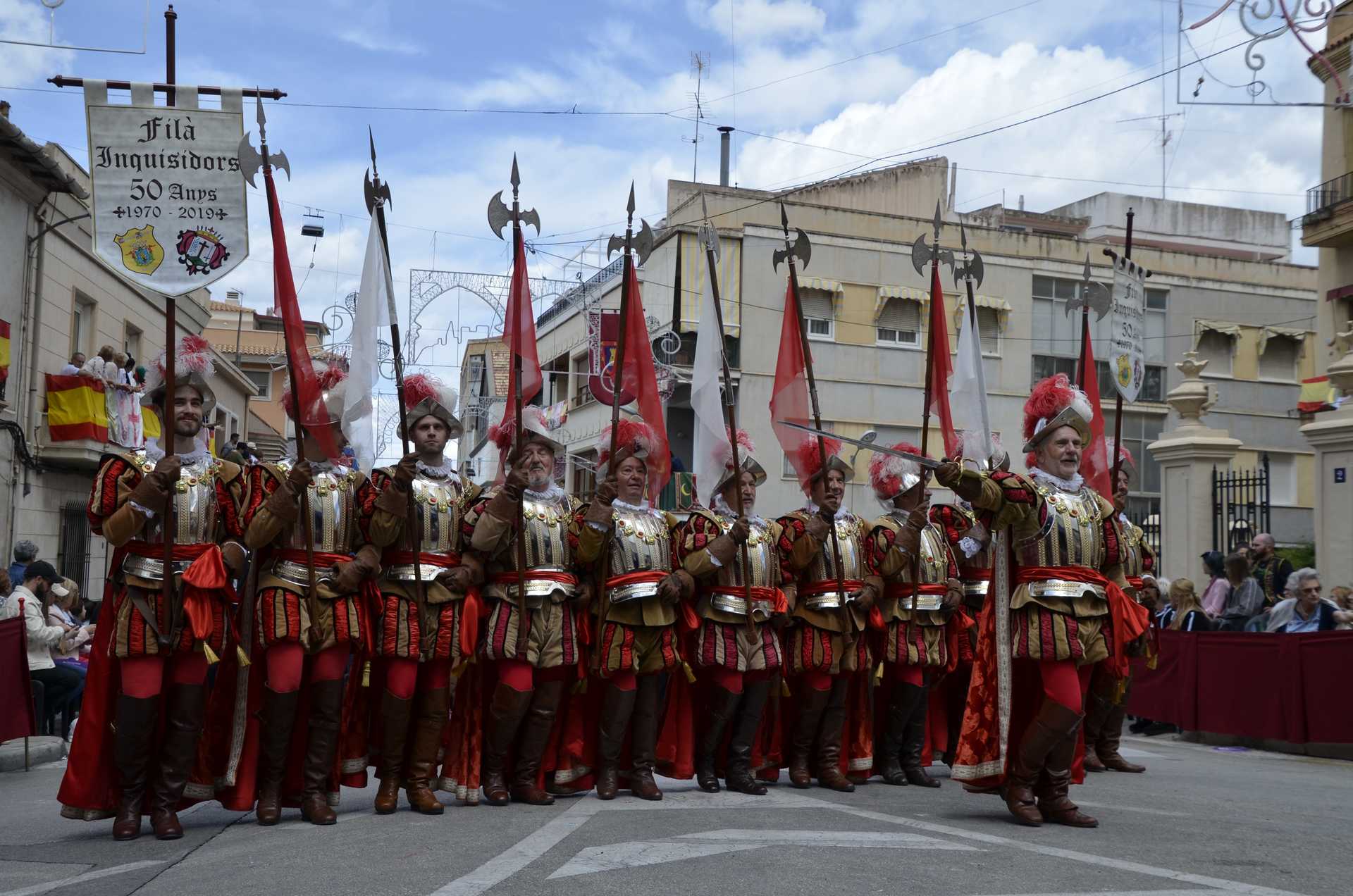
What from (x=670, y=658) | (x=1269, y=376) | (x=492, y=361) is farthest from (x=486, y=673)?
(x=492, y=361)

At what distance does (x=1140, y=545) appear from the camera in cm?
980

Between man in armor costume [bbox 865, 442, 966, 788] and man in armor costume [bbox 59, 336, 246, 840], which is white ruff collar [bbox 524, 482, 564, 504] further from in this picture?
man in armor costume [bbox 865, 442, 966, 788]

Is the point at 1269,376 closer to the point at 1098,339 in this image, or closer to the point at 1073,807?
the point at 1098,339

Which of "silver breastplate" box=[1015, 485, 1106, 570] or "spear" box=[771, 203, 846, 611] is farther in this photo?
"spear" box=[771, 203, 846, 611]

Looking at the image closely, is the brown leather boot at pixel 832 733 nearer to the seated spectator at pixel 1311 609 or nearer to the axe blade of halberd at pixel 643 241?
the axe blade of halberd at pixel 643 241

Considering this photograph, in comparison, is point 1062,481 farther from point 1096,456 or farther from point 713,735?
point 1096,456

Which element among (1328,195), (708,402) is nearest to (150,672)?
(708,402)

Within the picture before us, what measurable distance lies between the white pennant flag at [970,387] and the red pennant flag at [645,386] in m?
1.70

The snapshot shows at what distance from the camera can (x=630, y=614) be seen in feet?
23.7

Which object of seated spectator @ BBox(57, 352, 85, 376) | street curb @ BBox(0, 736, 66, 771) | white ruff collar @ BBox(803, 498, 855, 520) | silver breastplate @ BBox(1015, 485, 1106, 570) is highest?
seated spectator @ BBox(57, 352, 85, 376)

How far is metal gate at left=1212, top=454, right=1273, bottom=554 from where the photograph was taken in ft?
51.2

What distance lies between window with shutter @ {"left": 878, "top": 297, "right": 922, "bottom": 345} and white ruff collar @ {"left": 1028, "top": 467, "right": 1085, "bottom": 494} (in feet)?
75.8

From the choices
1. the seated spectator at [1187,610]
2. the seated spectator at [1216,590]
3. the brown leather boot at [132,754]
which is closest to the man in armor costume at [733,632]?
the brown leather boot at [132,754]

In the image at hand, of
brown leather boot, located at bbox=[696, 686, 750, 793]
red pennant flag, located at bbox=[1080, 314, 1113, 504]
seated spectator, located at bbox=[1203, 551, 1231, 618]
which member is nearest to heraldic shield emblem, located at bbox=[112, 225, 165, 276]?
brown leather boot, located at bbox=[696, 686, 750, 793]
